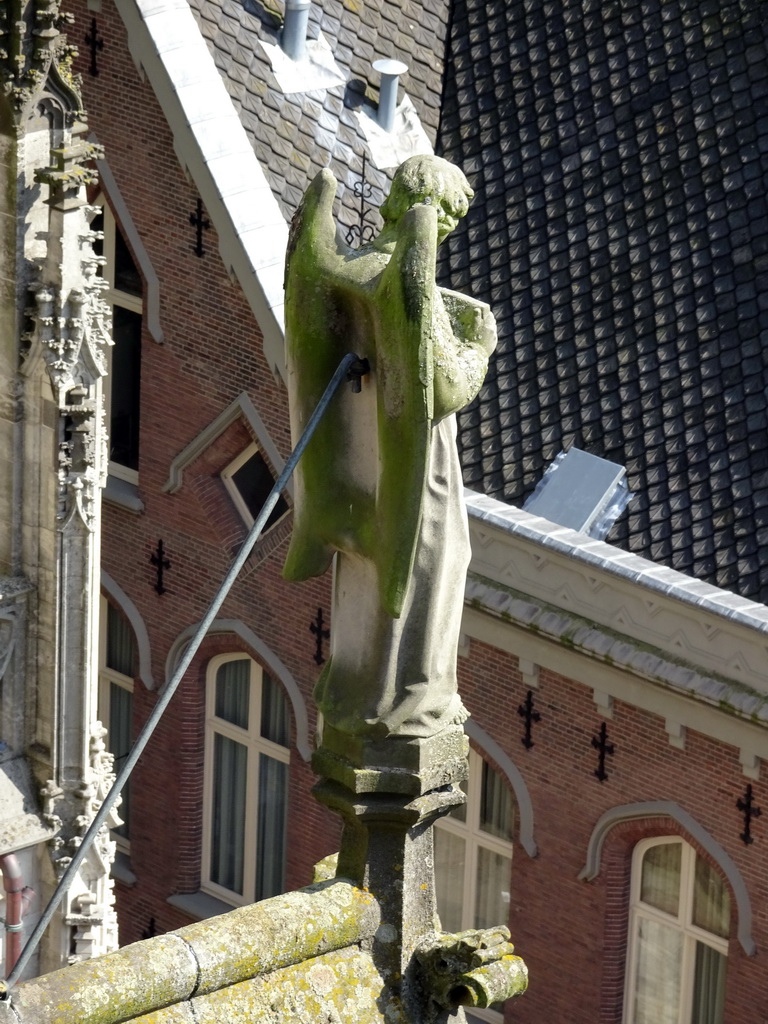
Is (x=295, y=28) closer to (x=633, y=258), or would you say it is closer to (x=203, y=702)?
(x=633, y=258)

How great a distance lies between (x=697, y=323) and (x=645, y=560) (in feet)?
10.0

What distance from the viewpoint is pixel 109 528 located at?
31.5 meters

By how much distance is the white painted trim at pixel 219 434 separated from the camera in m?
29.4

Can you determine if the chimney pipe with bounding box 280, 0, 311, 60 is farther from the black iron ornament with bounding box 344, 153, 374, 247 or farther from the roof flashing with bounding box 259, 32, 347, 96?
the black iron ornament with bounding box 344, 153, 374, 247

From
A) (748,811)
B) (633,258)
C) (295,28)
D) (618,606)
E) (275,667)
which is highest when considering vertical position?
(295,28)

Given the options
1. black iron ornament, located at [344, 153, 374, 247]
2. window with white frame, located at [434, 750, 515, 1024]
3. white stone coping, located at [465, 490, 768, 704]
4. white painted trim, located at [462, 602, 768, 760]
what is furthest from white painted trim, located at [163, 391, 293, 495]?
window with white frame, located at [434, 750, 515, 1024]

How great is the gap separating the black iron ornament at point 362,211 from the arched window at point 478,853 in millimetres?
5474

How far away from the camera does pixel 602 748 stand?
27.4 metres

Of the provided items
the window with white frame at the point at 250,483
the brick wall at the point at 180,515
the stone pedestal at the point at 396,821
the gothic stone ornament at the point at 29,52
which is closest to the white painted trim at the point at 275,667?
the brick wall at the point at 180,515

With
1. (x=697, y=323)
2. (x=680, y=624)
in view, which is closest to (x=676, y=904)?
(x=680, y=624)

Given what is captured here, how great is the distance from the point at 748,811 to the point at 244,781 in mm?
7053

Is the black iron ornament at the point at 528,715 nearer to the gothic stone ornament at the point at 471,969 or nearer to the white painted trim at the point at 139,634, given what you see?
the white painted trim at the point at 139,634

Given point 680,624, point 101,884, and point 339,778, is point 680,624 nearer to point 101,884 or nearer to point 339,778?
point 101,884

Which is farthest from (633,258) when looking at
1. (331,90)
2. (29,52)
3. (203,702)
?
(29,52)
